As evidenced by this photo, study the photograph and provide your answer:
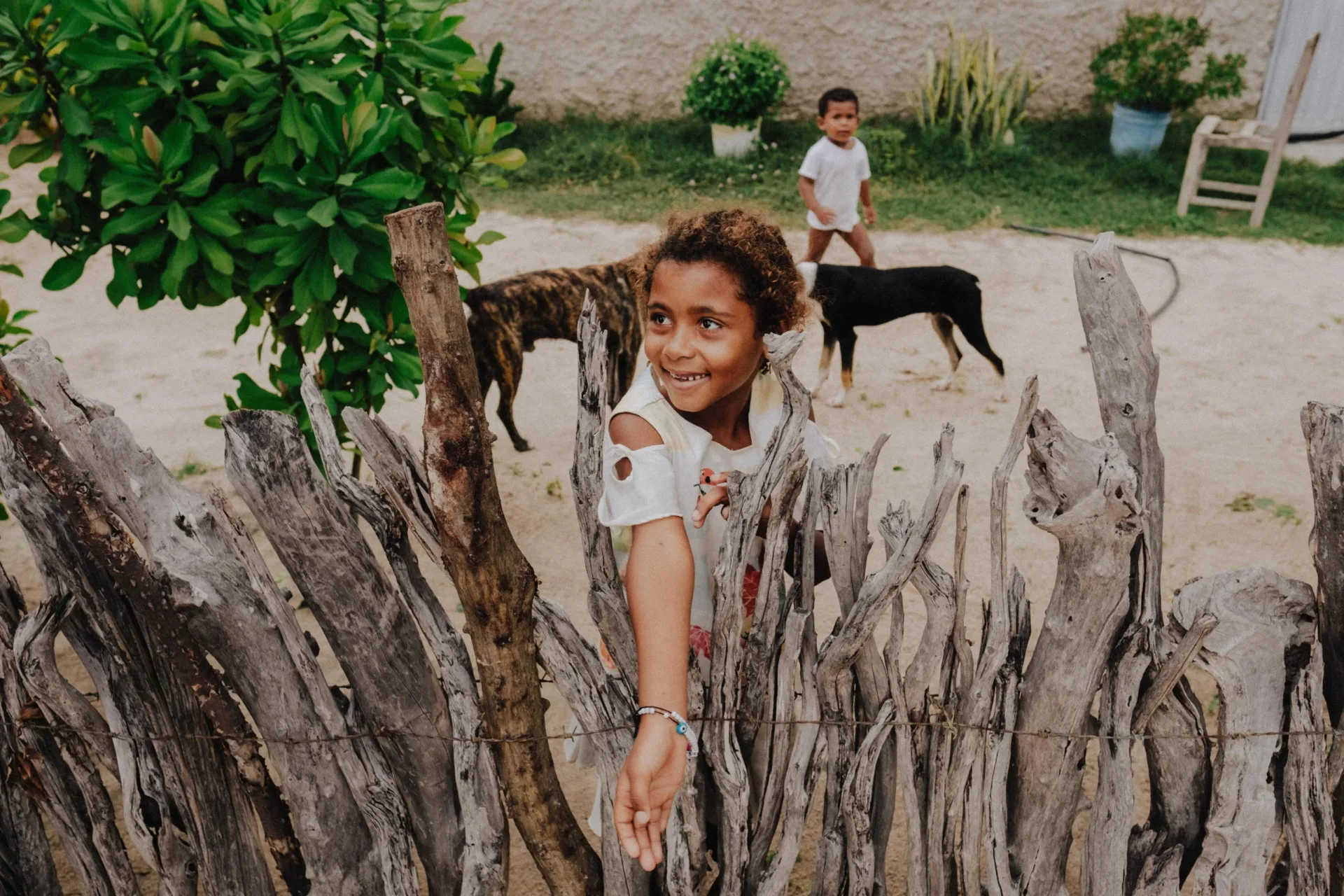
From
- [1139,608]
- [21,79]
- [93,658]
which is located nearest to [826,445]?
[1139,608]

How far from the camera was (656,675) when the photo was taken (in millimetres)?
1558

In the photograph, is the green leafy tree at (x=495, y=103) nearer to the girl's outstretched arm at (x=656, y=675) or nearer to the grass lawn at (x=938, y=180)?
the grass lawn at (x=938, y=180)

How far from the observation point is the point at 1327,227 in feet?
25.1

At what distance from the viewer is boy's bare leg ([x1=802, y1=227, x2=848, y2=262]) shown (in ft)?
19.9

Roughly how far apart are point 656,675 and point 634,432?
0.40m

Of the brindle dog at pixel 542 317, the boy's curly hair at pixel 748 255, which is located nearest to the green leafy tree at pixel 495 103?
the brindle dog at pixel 542 317

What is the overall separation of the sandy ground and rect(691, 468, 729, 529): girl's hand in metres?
1.48

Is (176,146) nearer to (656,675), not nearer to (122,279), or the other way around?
(122,279)

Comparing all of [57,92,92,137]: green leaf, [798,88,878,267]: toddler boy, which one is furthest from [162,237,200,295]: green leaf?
[798,88,878,267]: toddler boy

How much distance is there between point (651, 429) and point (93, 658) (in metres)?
1.21

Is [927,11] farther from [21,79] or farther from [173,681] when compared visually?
[173,681]

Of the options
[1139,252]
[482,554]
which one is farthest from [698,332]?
[1139,252]

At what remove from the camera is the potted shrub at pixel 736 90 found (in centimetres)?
888

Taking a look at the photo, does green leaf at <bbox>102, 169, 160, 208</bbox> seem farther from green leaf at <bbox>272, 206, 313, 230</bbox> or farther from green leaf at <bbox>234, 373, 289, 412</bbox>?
green leaf at <bbox>234, 373, 289, 412</bbox>
